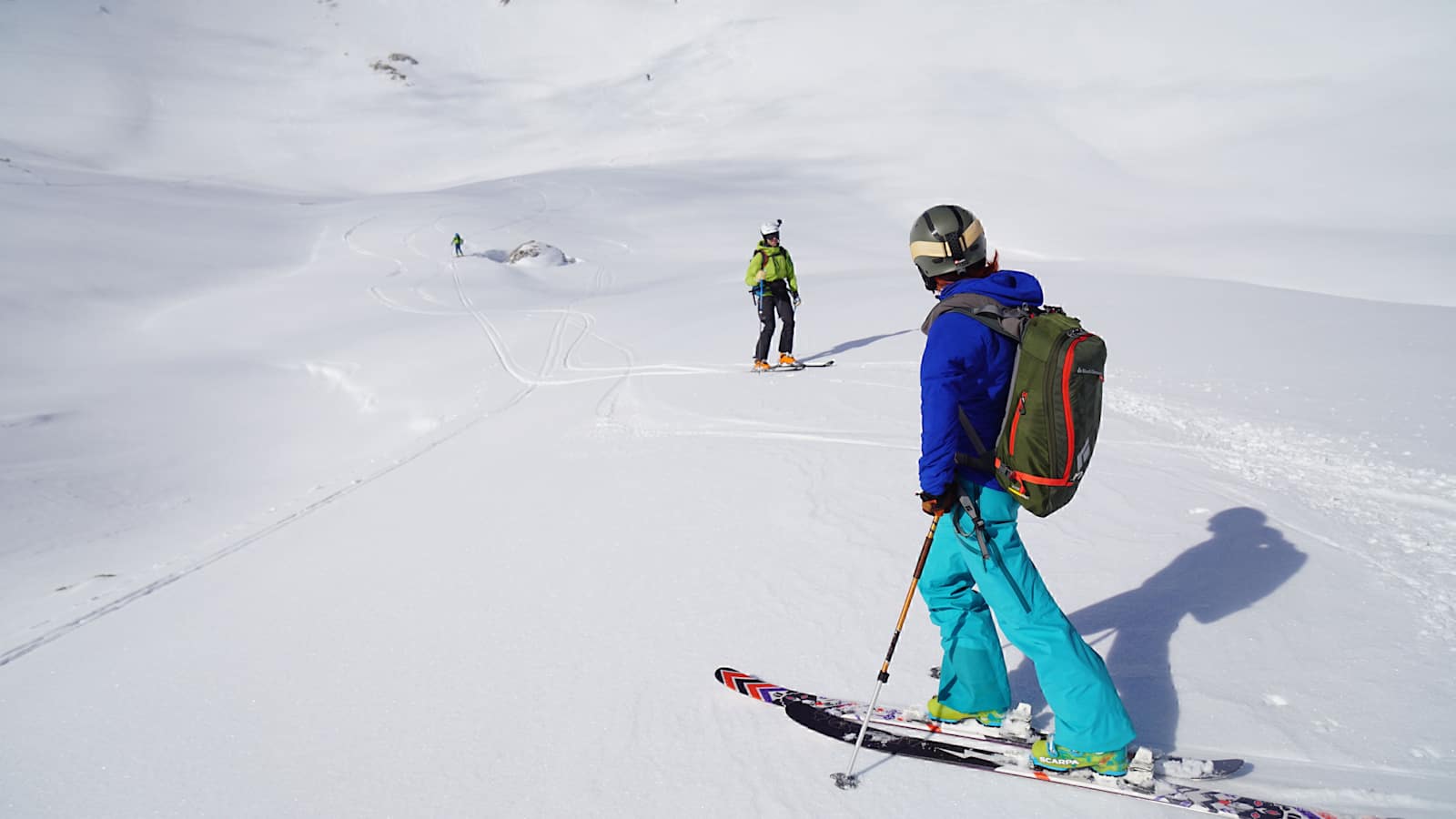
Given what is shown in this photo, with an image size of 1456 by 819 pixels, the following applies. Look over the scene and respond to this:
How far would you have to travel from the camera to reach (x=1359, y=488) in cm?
547

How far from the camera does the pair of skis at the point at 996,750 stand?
2.81 m

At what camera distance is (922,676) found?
384 cm

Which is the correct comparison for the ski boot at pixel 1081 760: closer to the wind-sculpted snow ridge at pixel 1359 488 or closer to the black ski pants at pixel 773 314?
the wind-sculpted snow ridge at pixel 1359 488

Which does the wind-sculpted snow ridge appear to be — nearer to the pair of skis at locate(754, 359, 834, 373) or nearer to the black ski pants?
the pair of skis at locate(754, 359, 834, 373)

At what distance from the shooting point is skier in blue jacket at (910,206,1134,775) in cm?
285

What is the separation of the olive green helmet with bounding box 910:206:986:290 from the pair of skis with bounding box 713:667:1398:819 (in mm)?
1734

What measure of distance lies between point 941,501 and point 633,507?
11.6 feet

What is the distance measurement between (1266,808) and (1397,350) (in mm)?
7559

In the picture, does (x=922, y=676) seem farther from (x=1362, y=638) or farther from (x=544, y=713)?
(x=1362, y=638)

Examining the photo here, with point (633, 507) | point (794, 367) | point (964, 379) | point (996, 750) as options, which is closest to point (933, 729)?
point (996, 750)

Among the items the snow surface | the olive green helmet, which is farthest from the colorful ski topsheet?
the olive green helmet

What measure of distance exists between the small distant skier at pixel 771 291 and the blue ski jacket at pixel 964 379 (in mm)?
7520

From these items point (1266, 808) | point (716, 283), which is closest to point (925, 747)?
point (1266, 808)

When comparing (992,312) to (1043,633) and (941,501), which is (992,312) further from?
(1043,633)
